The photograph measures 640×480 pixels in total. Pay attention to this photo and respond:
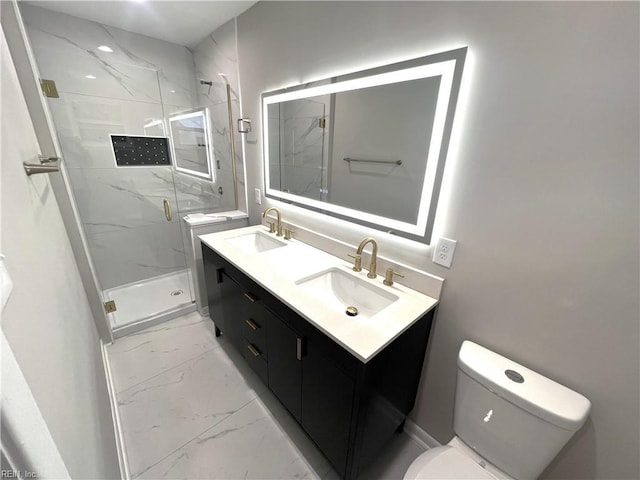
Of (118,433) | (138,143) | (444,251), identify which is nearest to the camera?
(444,251)

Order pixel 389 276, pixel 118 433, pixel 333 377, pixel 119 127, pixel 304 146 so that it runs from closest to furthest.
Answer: pixel 333 377 → pixel 389 276 → pixel 118 433 → pixel 304 146 → pixel 119 127

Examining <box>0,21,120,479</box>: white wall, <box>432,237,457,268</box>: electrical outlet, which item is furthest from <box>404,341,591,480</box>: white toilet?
<box>0,21,120,479</box>: white wall

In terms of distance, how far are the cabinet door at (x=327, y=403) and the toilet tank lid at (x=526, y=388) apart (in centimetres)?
49

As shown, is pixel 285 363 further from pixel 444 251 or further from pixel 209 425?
pixel 444 251

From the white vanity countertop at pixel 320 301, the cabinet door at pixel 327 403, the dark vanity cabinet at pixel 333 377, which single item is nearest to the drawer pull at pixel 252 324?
the dark vanity cabinet at pixel 333 377

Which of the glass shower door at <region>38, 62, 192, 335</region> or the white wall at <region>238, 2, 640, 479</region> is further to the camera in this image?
the glass shower door at <region>38, 62, 192, 335</region>

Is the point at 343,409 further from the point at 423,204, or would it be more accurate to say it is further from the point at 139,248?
the point at 139,248

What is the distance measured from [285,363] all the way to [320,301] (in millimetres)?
411

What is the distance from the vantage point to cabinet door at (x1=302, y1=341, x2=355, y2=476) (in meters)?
0.99

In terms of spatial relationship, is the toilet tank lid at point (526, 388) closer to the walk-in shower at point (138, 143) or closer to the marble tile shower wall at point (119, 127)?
the walk-in shower at point (138, 143)

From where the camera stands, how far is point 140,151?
2.45 meters

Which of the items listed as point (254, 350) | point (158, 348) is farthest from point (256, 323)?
point (158, 348)

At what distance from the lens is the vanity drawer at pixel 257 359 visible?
1.47 metres

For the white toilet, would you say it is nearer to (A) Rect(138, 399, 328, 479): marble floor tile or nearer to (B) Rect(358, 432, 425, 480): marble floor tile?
(B) Rect(358, 432, 425, 480): marble floor tile
